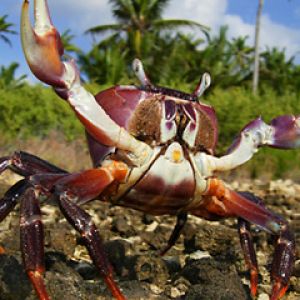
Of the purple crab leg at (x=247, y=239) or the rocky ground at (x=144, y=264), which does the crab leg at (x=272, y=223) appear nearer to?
the purple crab leg at (x=247, y=239)

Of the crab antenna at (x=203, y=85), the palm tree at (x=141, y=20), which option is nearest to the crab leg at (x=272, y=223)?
the crab antenna at (x=203, y=85)

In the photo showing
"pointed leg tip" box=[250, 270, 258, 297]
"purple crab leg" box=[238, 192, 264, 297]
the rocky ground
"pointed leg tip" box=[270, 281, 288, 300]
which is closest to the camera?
the rocky ground

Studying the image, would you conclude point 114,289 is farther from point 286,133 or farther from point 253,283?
point 286,133

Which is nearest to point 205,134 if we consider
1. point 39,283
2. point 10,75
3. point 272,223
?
point 272,223

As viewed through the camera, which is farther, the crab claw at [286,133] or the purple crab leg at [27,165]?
the crab claw at [286,133]

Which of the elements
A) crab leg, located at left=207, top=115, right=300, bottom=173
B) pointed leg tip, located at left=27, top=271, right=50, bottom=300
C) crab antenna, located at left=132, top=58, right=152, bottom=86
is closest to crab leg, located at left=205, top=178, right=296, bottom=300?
crab leg, located at left=207, top=115, right=300, bottom=173

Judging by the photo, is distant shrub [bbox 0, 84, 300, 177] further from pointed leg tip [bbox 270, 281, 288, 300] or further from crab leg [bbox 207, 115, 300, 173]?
pointed leg tip [bbox 270, 281, 288, 300]
